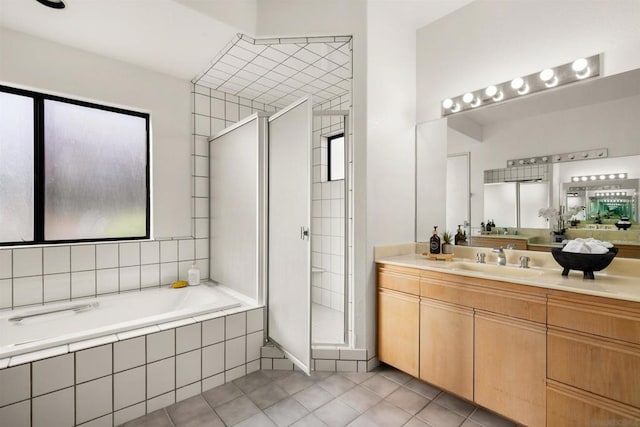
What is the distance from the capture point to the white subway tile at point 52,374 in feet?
4.66

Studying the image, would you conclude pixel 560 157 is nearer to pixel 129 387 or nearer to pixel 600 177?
pixel 600 177

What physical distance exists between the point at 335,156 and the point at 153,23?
199 centimetres

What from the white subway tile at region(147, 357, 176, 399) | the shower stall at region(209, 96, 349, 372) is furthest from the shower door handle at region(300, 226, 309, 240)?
the white subway tile at region(147, 357, 176, 399)

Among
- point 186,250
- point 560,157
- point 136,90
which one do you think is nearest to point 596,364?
point 560,157

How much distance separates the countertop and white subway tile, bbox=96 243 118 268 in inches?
82.6

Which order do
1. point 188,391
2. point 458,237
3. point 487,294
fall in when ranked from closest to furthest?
1. point 487,294
2. point 188,391
3. point 458,237

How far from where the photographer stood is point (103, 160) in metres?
2.49

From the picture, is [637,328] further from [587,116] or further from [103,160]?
[103,160]

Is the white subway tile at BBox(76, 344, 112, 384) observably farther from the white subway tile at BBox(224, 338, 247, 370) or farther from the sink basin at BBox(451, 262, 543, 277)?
the sink basin at BBox(451, 262, 543, 277)

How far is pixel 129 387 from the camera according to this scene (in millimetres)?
1638

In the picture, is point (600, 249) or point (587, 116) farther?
point (587, 116)

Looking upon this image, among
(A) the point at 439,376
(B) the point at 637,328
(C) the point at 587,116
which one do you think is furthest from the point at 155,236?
(C) the point at 587,116

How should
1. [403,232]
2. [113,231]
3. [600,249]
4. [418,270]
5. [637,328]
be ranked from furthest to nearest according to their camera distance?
[113,231] < [403,232] < [418,270] < [600,249] < [637,328]

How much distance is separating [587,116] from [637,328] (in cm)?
121
